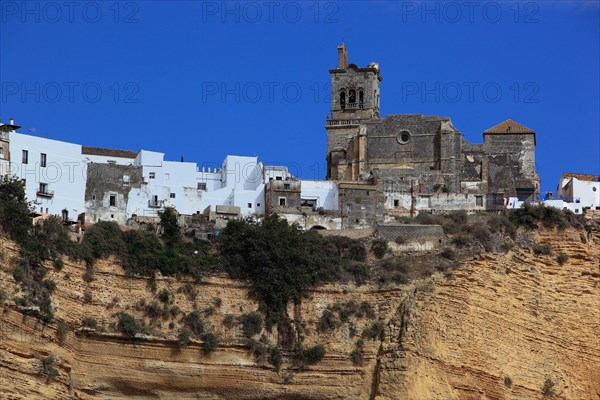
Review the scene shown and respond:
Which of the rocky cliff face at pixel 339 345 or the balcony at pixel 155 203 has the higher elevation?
the balcony at pixel 155 203

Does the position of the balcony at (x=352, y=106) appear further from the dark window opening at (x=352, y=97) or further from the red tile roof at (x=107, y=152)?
the red tile roof at (x=107, y=152)

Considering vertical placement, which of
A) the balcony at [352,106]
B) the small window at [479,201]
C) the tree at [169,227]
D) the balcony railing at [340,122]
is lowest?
the tree at [169,227]

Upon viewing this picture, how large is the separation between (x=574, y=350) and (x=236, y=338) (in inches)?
475

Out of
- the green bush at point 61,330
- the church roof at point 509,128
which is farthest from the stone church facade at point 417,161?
the green bush at point 61,330

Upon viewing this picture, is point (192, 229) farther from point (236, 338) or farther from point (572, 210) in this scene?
point (572, 210)

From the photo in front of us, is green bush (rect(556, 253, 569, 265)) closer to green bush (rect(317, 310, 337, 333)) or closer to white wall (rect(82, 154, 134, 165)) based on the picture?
green bush (rect(317, 310, 337, 333))

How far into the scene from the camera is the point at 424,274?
168 ft

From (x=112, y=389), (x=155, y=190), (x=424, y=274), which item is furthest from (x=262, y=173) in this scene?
(x=112, y=389)

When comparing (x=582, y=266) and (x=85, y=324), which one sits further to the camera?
(x=582, y=266)

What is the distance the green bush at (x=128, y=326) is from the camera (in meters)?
47.7

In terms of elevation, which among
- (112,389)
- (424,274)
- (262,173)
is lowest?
(112,389)

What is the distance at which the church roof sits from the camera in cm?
6106

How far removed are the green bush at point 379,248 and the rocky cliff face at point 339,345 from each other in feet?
6.72

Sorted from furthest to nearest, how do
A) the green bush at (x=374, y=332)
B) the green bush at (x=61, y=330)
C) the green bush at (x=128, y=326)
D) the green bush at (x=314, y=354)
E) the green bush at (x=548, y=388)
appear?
the green bush at (x=548, y=388), the green bush at (x=374, y=332), the green bush at (x=314, y=354), the green bush at (x=128, y=326), the green bush at (x=61, y=330)
